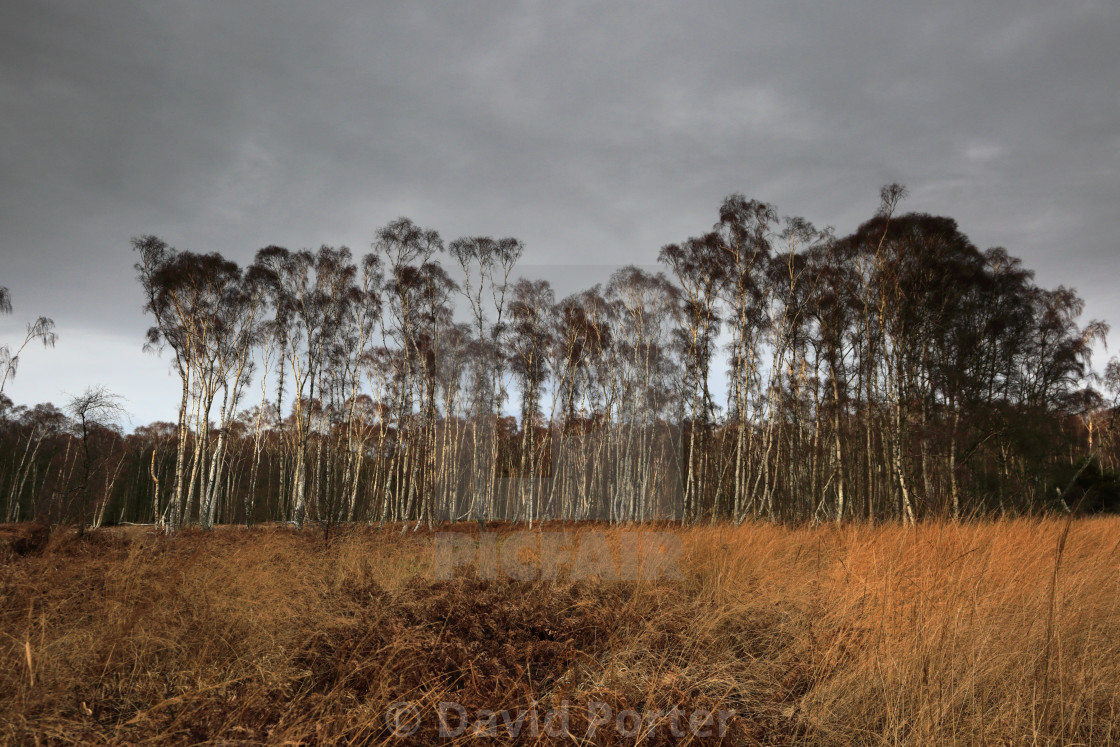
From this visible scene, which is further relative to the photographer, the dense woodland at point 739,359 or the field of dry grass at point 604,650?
the dense woodland at point 739,359

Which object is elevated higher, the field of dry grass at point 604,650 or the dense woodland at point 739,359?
the dense woodland at point 739,359

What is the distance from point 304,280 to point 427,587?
1531 cm

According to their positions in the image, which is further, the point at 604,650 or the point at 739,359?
the point at 739,359

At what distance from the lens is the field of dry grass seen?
236 centimetres

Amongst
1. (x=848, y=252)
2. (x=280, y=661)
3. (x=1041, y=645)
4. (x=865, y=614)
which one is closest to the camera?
(x=1041, y=645)

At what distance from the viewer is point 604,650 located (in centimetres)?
349

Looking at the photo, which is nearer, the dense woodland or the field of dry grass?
the field of dry grass

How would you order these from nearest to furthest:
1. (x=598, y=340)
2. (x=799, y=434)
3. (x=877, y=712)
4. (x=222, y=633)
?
1. (x=877, y=712)
2. (x=222, y=633)
3. (x=799, y=434)
4. (x=598, y=340)

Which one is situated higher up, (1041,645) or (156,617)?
(1041,645)

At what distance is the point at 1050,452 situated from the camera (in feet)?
55.1

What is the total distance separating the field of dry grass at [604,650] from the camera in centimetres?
236

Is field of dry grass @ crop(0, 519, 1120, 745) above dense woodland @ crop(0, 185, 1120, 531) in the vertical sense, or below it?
below

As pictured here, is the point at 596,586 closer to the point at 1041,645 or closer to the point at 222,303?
the point at 1041,645

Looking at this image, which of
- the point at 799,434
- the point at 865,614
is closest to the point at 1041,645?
the point at 865,614
